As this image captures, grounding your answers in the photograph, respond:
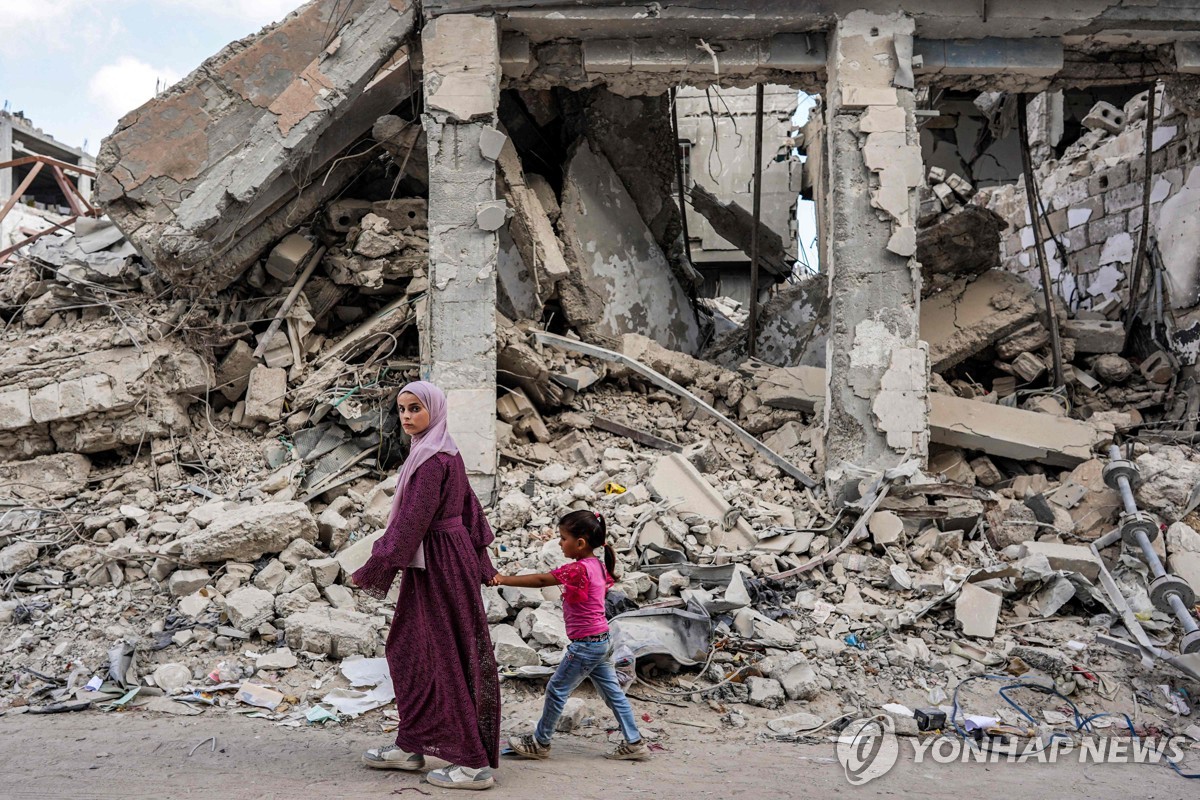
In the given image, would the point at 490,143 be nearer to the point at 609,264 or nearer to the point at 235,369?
the point at 609,264

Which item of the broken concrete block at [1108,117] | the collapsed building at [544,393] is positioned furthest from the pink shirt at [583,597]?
the broken concrete block at [1108,117]

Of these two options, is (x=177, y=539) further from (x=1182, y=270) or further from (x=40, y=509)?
(x=1182, y=270)

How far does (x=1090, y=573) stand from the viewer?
17.0 ft

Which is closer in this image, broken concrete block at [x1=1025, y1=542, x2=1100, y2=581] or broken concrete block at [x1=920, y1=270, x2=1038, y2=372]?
broken concrete block at [x1=1025, y1=542, x2=1100, y2=581]

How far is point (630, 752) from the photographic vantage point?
338cm

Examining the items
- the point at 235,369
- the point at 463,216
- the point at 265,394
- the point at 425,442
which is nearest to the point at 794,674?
→ the point at 425,442

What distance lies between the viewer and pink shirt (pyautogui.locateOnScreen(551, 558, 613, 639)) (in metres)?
3.18

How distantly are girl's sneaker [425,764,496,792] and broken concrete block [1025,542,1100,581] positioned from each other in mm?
3803

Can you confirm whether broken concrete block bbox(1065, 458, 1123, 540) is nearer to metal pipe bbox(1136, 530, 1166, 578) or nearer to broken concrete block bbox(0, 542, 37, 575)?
metal pipe bbox(1136, 530, 1166, 578)

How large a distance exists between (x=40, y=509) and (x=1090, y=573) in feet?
22.3

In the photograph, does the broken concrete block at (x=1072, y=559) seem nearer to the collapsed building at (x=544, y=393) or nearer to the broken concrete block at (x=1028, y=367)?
the collapsed building at (x=544, y=393)

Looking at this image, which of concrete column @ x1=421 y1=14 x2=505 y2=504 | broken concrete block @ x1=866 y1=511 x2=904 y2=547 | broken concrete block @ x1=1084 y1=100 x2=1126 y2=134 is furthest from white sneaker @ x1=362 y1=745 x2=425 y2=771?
broken concrete block @ x1=1084 y1=100 x2=1126 y2=134

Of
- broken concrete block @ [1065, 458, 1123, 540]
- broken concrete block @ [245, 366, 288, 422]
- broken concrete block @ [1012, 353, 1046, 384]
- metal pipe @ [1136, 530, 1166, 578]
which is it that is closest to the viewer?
metal pipe @ [1136, 530, 1166, 578]

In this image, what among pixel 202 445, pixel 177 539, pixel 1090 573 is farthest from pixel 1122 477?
pixel 202 445
